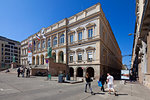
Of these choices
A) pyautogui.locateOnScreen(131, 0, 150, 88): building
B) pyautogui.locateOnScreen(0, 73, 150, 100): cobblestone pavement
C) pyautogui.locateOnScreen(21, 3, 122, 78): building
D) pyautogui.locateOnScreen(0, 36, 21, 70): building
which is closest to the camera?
pyautogui.locateOnScreen(0, 73, 150, 100): cobblestone pavement

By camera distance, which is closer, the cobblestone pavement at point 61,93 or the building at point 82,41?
the cobblestone pavement at point 61,93

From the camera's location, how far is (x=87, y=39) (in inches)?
984

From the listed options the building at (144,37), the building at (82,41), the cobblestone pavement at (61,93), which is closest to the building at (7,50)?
the building at (82,41)

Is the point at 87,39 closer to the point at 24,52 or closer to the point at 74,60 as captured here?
the point at 74,60

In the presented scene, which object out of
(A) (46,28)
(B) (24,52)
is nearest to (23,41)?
(B) (24,52)

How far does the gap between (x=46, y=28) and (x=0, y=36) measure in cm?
5949

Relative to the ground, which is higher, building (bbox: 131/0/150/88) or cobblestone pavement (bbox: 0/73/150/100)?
building (bbox: 131/0/150/88)

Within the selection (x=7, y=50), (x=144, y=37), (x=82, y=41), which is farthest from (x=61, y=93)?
(x=7, y=50)

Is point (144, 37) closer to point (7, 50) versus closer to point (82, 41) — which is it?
point (82, 41)

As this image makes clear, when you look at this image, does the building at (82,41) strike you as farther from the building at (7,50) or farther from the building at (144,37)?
the building at (7,50)

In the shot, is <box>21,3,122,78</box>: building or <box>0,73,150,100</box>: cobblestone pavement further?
<box>21,3,122,78</box>: building

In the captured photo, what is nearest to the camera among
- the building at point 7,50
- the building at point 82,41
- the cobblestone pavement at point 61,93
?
the cobblestone pavement at point 61,93

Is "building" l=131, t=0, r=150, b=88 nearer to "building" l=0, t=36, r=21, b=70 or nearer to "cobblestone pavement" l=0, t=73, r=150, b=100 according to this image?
"cobblestone pavement" l=0, t=73, r=150, b=100

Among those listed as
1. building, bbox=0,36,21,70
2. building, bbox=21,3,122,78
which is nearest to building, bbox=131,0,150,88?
building, bbox=21,3,122,78
